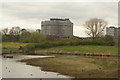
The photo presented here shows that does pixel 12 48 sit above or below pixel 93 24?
below

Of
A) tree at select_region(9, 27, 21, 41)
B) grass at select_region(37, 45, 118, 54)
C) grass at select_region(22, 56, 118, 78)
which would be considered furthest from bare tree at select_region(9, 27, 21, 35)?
grass at select_region(22, 56, 118, 78)

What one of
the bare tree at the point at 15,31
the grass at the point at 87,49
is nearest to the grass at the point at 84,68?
the grass at the point at 87,49

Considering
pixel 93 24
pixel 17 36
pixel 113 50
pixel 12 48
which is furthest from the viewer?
pixel 17 36

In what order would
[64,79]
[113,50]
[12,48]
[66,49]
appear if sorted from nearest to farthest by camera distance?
1. [64,79]
2. [113,50]
3. [66,49]
4. [12,48]

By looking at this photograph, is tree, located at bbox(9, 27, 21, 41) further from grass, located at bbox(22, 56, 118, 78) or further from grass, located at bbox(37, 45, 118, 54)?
grass, located at bbox(22, 56, 118, 78)

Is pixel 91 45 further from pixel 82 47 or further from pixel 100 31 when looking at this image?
pixel 100 31

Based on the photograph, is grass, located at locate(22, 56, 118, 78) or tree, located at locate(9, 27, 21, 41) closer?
grass, located at locate(22, 56, 118, 78)

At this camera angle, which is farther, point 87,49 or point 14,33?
point 14,33

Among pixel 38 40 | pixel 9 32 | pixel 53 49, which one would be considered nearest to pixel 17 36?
pixel 9 32

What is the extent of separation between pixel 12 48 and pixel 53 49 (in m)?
18.8

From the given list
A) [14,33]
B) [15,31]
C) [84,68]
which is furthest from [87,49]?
[15,31]

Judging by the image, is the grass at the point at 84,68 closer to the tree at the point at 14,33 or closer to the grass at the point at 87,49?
the grass at the point at 87,49

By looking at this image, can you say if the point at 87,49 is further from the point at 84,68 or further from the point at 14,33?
the point at 14,33

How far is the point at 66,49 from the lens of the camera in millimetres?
93562
